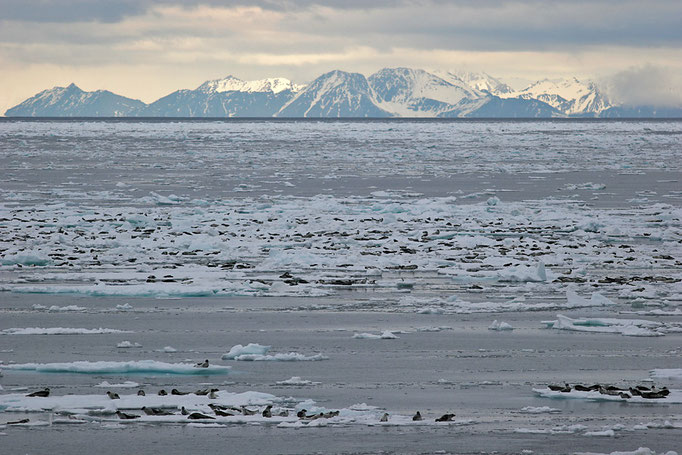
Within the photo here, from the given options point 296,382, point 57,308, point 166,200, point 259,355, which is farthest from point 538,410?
point 166,200

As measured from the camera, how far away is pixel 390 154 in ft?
141

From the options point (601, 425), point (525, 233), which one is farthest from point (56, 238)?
point (601, 425)

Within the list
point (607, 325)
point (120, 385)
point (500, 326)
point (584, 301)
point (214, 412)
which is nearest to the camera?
point (214, 412)

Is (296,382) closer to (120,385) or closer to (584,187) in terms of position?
(120,385)

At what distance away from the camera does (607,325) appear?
26.0ft

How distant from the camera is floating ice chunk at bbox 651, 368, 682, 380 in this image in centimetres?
627

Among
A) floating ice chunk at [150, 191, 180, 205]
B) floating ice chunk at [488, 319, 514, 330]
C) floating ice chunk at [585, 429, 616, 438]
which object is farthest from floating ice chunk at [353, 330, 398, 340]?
floating ice chunk at [150, 191, 180, 205]

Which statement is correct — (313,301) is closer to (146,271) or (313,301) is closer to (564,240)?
(146,271)

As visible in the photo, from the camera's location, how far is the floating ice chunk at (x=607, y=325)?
304 inches

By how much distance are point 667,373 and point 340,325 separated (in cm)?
267

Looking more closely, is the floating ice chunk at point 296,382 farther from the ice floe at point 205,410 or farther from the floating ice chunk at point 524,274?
the floating ice chunk at point 524,274

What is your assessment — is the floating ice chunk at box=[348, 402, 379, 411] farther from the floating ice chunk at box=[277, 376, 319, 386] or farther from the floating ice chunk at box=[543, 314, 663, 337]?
the floating ice chunk at box=[543, 314, 663, 337]

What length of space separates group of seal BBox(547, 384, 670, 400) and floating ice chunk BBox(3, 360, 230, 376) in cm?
215

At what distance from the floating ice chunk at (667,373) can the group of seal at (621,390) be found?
314mm
